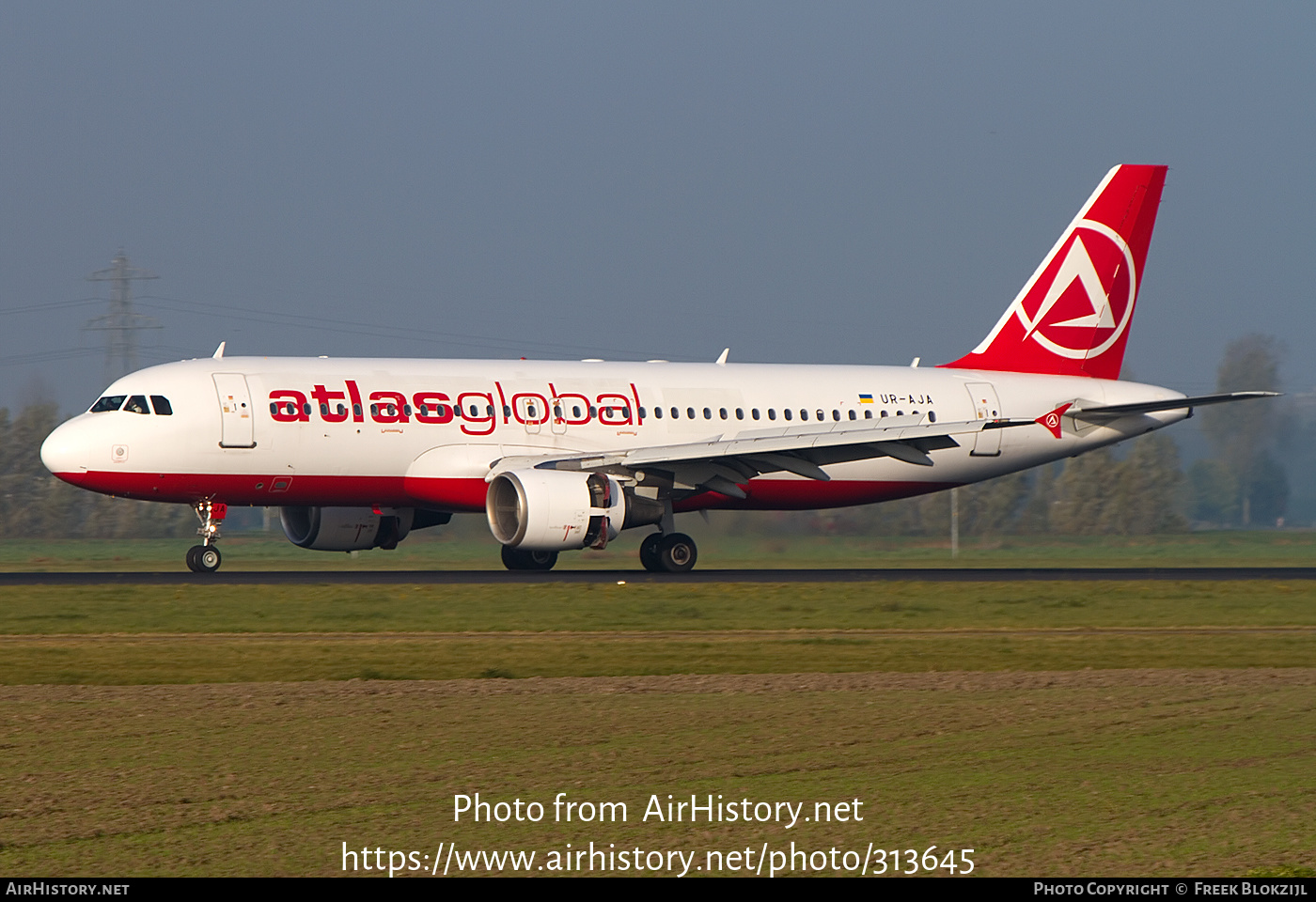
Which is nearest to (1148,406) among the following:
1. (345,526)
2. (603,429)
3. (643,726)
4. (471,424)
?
(603,429)

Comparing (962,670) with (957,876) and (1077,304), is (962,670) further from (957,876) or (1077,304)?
(1077,304)

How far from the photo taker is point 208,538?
29.9 meters

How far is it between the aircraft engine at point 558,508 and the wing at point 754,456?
637 mm

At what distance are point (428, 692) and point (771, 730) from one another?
3617 mm

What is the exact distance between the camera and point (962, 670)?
54.0 feet

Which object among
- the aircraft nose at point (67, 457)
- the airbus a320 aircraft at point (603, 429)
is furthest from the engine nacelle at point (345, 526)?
the aircraft nose at point (67, 457)

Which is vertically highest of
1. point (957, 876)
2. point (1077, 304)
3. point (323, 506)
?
point (1077, 304)

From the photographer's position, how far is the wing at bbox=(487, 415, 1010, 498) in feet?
98.0

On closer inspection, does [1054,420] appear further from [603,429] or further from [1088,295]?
[603,429]

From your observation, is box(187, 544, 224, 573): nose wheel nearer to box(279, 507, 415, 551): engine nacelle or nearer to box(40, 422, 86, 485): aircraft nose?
box(40, 422, 86, 485): aircraft nose

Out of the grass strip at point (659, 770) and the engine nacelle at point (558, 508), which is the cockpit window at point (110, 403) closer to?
the engine nacelle at point (558, 508)

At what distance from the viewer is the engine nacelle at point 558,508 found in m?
28.3

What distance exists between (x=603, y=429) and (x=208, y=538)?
7.62m

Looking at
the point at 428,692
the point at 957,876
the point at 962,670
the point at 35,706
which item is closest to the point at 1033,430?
the point at 962,670
